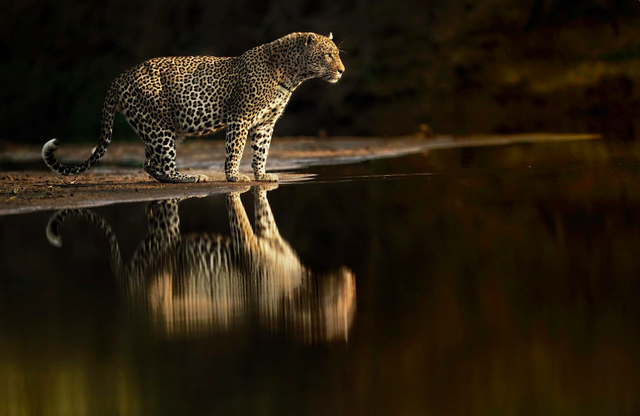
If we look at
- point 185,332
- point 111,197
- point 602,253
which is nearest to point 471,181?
point 111,197

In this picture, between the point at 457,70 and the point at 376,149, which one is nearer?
the point at 376,149

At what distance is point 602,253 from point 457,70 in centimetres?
1665

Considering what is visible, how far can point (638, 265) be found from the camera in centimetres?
612

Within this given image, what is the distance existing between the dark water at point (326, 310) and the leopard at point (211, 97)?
283cm

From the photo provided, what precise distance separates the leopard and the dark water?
2832 millimetres

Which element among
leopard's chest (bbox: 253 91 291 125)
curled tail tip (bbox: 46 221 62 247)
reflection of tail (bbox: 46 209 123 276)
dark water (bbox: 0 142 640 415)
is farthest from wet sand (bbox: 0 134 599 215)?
dark water (bbox: 0 142 640 415)

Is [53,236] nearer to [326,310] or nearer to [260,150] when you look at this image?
[326,310]

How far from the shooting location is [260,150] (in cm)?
1267

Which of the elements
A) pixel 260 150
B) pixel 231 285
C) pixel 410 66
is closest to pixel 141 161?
pixel 260 150

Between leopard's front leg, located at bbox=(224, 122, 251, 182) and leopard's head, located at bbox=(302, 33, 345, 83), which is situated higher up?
leopard's head, located at bbox=(302, 33, 345, 83)

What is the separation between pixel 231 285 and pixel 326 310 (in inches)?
33.4

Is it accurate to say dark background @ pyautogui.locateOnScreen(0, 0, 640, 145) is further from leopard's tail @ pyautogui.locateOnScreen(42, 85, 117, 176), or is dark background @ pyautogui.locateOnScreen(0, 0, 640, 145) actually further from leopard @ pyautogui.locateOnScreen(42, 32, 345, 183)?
leopard's tail @ pyautogui.locateOnScreen(42, 85, 117, 176)

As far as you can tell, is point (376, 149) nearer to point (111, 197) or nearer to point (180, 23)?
point (180, 23)

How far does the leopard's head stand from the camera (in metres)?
12.5
